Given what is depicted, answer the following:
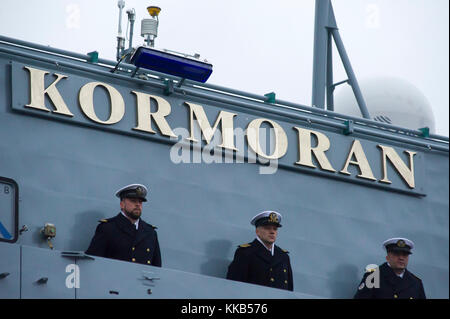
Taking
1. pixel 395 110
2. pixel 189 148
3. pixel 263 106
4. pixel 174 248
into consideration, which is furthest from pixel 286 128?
pixel 395 110

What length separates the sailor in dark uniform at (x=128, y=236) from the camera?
9.44 metres

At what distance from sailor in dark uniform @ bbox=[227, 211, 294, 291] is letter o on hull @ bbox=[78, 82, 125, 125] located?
5.49 feet

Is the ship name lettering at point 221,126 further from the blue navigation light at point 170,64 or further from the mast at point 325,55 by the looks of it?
the mast at point 325,55

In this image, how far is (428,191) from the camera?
1200cm

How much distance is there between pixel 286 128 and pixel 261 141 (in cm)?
35

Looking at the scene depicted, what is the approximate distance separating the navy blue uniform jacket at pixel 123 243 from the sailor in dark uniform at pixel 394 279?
2402 millimetres

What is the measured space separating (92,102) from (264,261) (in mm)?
2235

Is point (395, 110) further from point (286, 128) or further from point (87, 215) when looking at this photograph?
point (87, 215)

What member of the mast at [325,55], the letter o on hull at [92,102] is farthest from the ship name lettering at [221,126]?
the mast at [325,55]

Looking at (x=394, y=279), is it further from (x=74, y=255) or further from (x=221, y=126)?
(x=74, y=255)

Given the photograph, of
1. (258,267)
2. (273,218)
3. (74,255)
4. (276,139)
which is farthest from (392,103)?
(74,255)

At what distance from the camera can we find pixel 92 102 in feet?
33.3

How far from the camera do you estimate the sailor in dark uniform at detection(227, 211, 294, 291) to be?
10.1 metres
